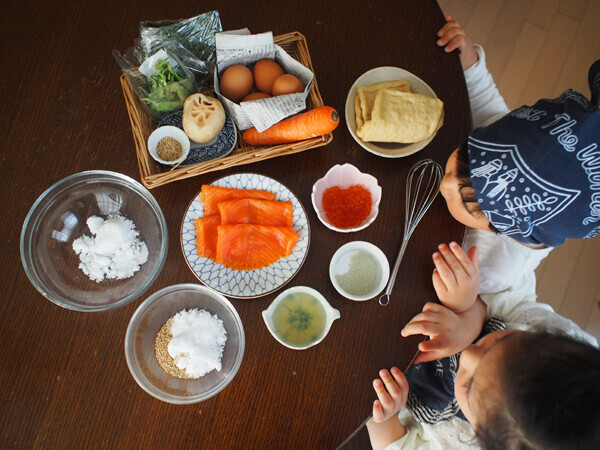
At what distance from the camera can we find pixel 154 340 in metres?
0.92

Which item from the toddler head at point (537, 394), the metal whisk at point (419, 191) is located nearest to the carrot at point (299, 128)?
the metal whisk at point (419, 191)

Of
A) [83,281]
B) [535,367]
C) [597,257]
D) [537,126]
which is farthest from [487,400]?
[597,257]

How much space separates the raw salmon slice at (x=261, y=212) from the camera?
3.08 ft

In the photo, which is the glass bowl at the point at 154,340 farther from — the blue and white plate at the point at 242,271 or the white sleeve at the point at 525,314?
the white sleeve at the point at 525,314

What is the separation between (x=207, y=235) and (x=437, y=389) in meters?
0.74

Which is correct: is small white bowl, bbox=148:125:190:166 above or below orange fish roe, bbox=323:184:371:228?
above

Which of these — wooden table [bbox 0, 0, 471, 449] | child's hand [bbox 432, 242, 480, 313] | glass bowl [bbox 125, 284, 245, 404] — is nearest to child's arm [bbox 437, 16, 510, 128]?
wooden table [bbox 0, 0, 471, 449]

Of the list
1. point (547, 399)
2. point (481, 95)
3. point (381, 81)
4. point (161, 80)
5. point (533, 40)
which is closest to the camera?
point (547, 399)

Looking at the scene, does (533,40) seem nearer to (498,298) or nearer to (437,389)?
(498,298)

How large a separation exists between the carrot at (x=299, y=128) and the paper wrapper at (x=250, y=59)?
3 cm

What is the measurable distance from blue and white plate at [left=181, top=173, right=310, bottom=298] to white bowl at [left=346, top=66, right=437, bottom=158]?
0.23 meters

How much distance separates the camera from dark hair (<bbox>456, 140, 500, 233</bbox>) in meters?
0.93

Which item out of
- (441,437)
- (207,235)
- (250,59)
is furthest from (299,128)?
(441,437)

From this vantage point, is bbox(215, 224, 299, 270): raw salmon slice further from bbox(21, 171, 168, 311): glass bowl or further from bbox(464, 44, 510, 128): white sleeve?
bbox(464, 44, 510, 128): white sleeve
